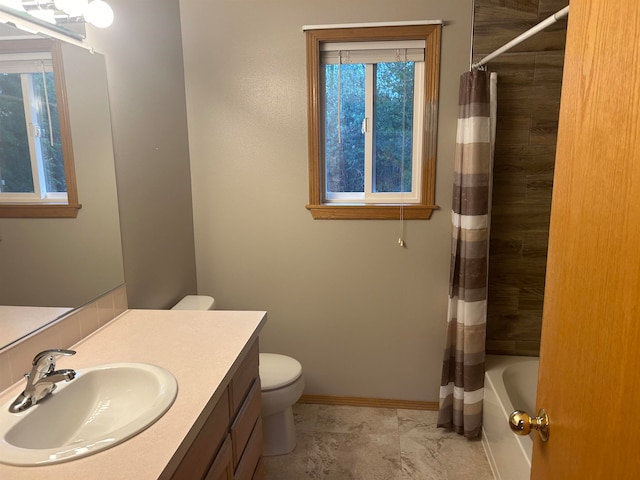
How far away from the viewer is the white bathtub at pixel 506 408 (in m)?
1.86

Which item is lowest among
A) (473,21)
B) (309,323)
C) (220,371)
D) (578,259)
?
(309,323)

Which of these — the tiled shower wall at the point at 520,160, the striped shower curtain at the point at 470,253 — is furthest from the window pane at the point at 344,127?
the tiled shower wall at the point at 520,160

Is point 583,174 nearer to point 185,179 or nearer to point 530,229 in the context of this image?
point 530,229

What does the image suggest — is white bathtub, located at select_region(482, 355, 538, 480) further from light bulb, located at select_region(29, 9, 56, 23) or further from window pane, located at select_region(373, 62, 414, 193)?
light bulb, located at select_region(29, 9, 56, 23)

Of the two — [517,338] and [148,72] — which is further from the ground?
[148,72]

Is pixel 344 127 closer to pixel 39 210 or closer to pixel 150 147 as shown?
pixel 150 147

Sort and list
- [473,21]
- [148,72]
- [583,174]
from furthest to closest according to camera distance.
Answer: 1. [473,21]
2. [148,72]
3. [583,174]

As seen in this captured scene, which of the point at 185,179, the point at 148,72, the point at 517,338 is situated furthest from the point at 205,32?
the point at 517,338

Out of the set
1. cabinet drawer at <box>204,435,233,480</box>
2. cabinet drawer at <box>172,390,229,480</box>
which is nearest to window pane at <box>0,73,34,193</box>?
cabinet drawer at <box>172,390,229,480</box>

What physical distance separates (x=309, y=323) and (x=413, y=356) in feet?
2.13

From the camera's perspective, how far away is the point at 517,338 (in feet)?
8.54

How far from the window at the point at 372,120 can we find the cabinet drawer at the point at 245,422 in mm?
1153

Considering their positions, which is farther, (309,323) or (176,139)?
(309,323)

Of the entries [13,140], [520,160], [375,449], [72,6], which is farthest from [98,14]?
[375,449]
